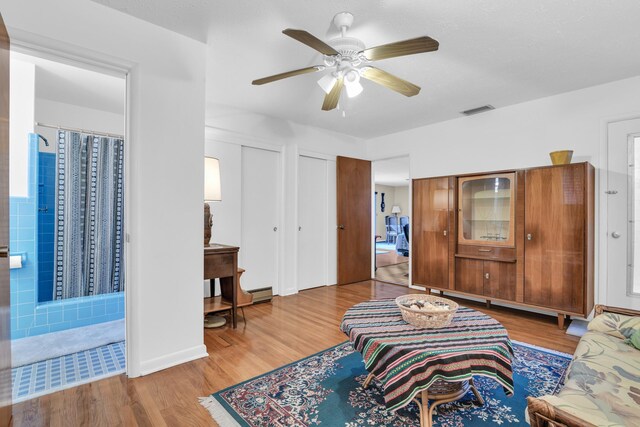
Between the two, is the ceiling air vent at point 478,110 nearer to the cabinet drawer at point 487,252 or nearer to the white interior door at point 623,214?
the white interior door at point 623,214

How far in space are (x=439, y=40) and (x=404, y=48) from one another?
77 centimetres

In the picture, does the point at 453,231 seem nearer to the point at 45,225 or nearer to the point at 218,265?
the point at 218,265

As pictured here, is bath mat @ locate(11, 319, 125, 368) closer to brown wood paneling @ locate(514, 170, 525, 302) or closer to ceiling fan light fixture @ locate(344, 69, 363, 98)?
ceiling fan light fixture @ locate(344, 69, 363, 98)

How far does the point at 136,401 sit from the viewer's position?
1.80 meters

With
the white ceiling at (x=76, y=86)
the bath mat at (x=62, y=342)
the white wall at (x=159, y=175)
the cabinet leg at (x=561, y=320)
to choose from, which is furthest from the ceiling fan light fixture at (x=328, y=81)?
the cabinet leg at (x=561, y=320)

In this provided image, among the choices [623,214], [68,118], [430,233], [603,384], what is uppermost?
[68,118]

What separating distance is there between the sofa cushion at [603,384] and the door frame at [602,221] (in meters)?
1.67

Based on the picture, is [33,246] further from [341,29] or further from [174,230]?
[341,29]

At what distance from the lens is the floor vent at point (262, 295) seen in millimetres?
3781

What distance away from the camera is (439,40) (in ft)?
7.52

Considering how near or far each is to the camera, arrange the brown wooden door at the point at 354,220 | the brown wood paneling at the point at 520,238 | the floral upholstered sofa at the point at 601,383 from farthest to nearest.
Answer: the brown wooden door at the point at 354,220
the brown wood paneling at the point at 520,238
the floral upholstered sofa at the point at 601,383

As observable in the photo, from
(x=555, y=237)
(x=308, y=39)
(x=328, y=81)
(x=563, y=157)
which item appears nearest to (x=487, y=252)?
(x=555, y=237)

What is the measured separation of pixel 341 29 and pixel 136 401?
8.71 feet

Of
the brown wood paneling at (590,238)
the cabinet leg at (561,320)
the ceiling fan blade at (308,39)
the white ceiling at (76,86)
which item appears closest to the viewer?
the ceiling fan blade at (308,39)
